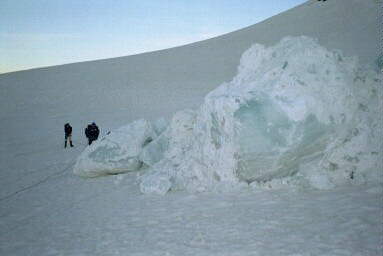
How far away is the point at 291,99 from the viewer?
Result: 250 inches

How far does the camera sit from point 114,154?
9.01 m

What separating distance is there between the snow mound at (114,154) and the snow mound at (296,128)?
1.95 meters

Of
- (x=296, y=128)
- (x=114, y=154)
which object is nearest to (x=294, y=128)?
(x=296, y=128)

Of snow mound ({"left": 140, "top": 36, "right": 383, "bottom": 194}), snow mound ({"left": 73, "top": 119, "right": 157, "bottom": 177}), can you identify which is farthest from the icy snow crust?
snow mound ({"left": 73, "top": 119, "right": 157, "bottom": 177})

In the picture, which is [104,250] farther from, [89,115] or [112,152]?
[89,115]

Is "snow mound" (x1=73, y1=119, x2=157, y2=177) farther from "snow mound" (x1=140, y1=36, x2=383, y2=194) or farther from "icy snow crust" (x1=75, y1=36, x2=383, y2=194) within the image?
"snow mound" (x1=140, y1=36, x2=383, y2=194)

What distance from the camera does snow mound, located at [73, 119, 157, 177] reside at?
8.95 metres

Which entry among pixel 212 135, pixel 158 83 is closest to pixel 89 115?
pixel 158 83

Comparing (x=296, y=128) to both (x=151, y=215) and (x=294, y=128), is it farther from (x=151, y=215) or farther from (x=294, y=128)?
(x=151, y=215)

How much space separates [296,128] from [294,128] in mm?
32

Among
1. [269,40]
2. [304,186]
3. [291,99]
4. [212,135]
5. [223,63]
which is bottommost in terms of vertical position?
[304,186]

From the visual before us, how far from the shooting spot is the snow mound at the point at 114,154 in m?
8.95

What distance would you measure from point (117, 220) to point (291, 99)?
11.3ft

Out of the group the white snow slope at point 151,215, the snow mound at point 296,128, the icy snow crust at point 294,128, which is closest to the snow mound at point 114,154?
the white snow slope at point 151,215
